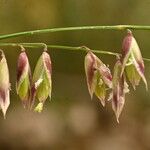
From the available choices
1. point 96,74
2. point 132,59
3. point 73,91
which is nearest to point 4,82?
point 96,74

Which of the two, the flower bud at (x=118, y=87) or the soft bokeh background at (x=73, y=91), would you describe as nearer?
the flower bud at (x=118, y=87)

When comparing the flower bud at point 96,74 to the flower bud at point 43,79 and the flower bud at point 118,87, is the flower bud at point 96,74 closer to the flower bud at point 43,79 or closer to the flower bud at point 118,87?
the flower bud at point 118,87

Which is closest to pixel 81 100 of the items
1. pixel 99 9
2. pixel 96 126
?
pixel 96 126

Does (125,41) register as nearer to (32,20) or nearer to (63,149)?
(32,20)

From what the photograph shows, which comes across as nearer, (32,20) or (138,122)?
(32,20)

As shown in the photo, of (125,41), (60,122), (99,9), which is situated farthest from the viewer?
(60,122)

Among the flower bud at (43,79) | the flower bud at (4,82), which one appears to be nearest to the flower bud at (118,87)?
the flower bud at (43,79)

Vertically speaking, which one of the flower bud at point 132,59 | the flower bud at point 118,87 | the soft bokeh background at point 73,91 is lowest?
the soft bokeh background at point 73,91

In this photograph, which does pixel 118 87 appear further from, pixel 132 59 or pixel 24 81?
pixel 24 81
